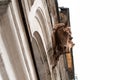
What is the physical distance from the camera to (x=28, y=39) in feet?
18.7

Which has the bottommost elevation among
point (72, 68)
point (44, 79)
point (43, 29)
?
point (72, 68)

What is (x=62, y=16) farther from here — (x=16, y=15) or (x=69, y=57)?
(x=16, y=15)

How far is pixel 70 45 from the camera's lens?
852cm

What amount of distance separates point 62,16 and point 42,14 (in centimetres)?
408

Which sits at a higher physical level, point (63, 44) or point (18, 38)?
point (18, 38)

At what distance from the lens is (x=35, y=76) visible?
20.9 feet

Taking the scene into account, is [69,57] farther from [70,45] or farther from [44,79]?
[44,79]

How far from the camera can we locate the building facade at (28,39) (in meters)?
4.80

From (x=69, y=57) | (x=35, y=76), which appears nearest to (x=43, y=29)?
(x=35, y=76)

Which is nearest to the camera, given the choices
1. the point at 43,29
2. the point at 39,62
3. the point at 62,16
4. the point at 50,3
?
the point at 39,62

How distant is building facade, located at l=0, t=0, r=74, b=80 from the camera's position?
4.80m

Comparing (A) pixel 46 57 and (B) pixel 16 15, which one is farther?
(A) pixel 46 57

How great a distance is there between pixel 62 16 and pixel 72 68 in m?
2.79

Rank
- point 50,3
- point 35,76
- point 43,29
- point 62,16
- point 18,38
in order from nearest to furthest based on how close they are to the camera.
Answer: point 18,38, point 35,76, point 43,29, point 50,3, point 62,16
